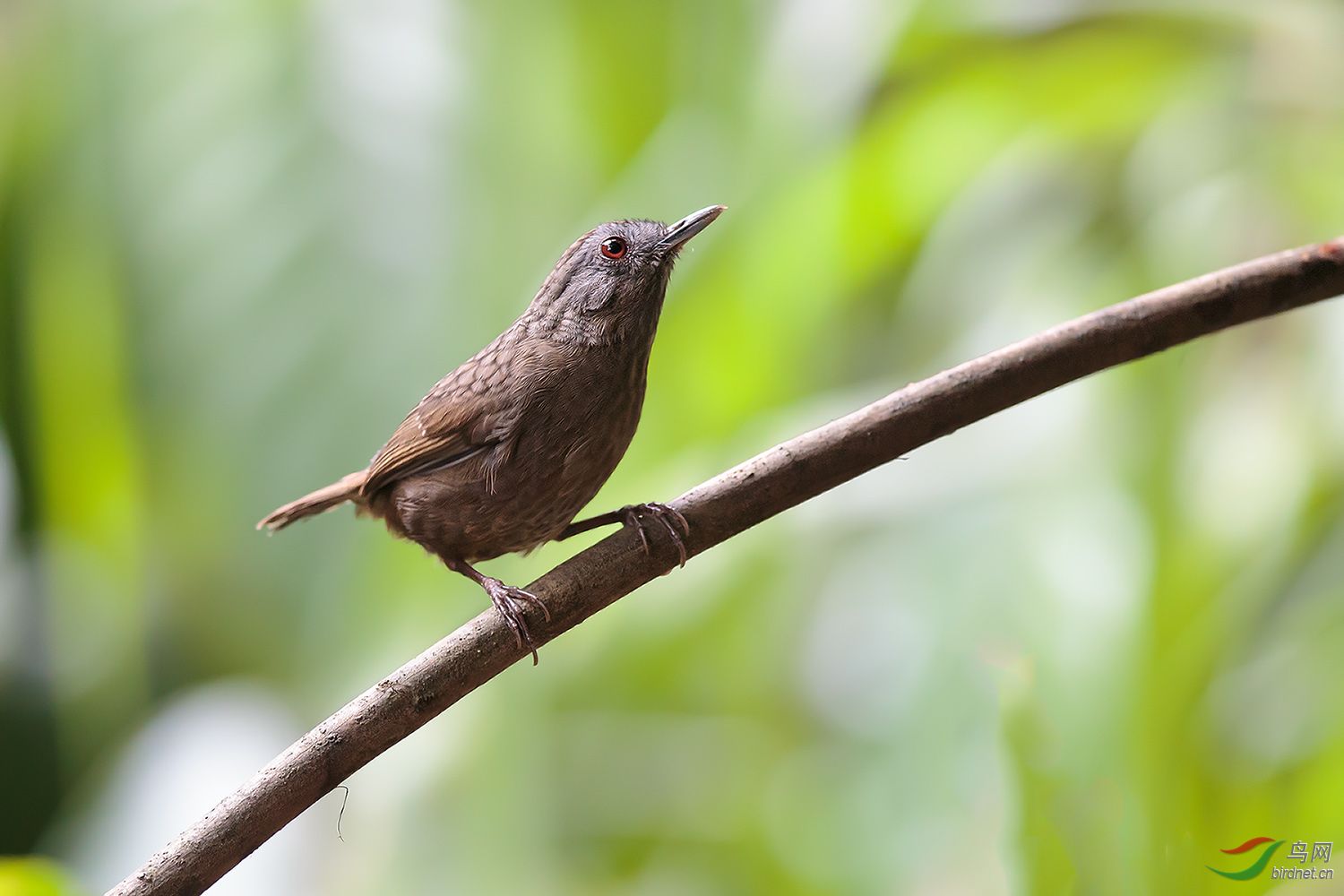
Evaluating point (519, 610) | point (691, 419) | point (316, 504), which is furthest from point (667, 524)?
point (691, 419)

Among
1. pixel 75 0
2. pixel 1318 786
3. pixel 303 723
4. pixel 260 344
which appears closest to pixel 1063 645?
pixel 1318 786

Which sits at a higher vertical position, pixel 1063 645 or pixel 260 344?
pixel 260 344

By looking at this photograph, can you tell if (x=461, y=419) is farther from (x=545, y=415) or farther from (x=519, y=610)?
(x=519, y=610)

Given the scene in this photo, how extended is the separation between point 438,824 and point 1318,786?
225 centimetres

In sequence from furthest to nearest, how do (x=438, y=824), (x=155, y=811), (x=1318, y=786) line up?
(x=155, y=811) < (x=438, y=824) < (x=1318, y=786)

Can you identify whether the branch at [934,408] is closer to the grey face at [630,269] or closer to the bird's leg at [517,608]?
the bird's leg at [517,608]

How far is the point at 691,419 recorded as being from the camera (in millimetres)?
3717

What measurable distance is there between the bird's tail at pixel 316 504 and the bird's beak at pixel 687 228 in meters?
0.96

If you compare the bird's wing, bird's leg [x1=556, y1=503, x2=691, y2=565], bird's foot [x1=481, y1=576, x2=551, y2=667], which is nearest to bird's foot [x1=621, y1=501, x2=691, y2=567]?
bird's leg [x1=556, y1=503, x2=691, y2=565]

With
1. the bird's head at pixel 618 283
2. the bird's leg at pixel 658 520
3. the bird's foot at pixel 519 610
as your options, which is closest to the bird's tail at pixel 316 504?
the bird's head at pixel 618 283

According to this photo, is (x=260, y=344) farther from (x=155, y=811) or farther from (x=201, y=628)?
(x=155, y=811)

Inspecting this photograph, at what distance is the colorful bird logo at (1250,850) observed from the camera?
2131 mm

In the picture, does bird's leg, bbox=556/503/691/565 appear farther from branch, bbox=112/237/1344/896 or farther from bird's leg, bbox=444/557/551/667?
bird's leg, bbox=444/557/551/667

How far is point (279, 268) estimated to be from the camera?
13.0ft
